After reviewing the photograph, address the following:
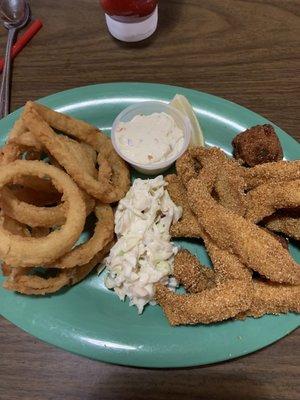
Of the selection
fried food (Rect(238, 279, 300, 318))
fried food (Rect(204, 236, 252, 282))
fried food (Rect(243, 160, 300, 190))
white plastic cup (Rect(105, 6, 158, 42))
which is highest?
white plastic cup (Rect(105, 6, 158, 42))

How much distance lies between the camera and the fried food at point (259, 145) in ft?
5.17

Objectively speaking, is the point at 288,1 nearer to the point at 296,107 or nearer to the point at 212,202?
the point at 296,107

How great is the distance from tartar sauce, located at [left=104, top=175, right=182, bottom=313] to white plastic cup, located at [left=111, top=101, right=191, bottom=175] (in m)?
0.06

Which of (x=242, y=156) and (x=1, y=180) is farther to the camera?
(x=242, y=156)

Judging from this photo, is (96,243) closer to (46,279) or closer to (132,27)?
(46,279)

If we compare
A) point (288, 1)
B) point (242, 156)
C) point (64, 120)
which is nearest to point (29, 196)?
point (64, 120)

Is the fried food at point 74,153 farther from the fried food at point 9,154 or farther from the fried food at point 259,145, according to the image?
the fried food at point 259,145

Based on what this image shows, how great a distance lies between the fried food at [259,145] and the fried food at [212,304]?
465mm

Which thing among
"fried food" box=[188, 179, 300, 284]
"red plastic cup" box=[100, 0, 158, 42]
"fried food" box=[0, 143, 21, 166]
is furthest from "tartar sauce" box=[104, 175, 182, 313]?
"red plastic cup" box=[100, 0, 158, 42]

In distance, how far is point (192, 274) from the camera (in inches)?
57.6

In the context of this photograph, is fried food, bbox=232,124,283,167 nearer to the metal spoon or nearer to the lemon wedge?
the lemon wedge

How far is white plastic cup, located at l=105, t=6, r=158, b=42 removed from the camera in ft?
6.16

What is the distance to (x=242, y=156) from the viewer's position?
162 centimetres

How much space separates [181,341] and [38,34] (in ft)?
4.78
